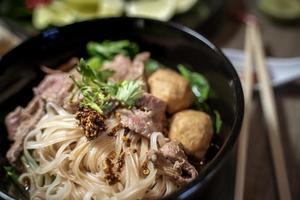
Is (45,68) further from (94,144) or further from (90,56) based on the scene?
(94,144)

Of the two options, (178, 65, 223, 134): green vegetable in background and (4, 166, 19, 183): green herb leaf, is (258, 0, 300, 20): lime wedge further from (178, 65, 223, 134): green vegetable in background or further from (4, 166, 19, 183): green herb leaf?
(4, 166, 19, 183): green herb leaf

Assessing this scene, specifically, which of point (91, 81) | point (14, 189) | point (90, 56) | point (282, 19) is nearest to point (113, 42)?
point (90, 56)

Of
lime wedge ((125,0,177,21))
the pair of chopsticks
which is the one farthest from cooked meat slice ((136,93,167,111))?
lime wedge ((125,0,177,21))

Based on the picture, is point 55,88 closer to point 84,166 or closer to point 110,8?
point 84,166

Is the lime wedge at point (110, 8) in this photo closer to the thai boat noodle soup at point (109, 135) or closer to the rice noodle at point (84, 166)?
the thai boat noodle soup at point (109, 135)

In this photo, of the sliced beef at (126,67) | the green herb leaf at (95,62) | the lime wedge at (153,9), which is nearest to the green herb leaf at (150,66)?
the sliced beef at (126,67)

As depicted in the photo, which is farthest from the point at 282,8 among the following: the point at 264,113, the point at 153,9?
the point at 264,113
